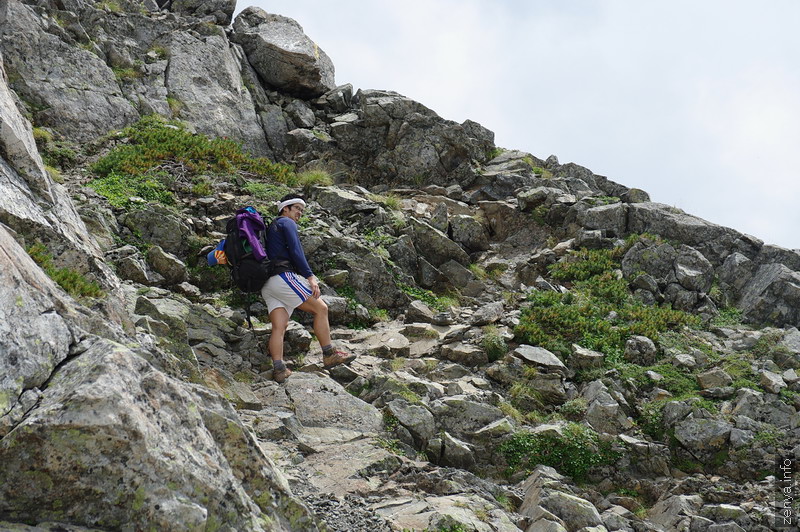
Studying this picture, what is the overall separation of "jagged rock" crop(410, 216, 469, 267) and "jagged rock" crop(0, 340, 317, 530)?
12868 mm

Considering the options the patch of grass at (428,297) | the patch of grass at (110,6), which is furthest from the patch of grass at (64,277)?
the patch of grass at (110,6)

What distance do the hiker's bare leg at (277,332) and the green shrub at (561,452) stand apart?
12.7ft

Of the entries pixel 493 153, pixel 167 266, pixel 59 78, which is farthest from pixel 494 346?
pixel 59 78

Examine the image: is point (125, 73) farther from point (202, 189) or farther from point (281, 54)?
point (202, 189)

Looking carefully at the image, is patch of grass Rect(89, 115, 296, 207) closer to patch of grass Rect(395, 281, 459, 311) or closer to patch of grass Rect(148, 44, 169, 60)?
patch of grass Rect(148, 44, 169, 60)

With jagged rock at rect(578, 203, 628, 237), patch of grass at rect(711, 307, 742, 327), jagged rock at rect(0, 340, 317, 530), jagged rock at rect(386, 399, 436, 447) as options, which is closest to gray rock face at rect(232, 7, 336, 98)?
jagged rock at rect(578, 203, 628, 237)

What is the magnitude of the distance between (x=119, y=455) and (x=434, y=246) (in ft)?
45.6

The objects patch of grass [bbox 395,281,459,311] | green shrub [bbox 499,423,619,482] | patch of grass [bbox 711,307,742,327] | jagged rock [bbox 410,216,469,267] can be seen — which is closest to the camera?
green shrub [bbox 499,423,619,482]

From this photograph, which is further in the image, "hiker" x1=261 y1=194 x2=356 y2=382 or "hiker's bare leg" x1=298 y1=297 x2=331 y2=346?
"hiker's bare leg" x1=298 y1=297 x2=331 y2=346

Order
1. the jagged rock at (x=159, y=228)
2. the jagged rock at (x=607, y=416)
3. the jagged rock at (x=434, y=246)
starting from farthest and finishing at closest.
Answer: the jagged rock at (x=434, y=246)
the jagged rock at (x=159, y=228)
the jagged rock at (x=607, y=416)

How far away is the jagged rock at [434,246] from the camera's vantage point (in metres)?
17.4

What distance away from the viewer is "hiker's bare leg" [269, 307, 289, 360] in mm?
10203

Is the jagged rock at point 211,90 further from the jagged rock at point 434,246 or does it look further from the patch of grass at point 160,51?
the jagged rock at point 434,246

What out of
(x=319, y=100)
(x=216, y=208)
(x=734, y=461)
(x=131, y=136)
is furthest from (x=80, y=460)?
(x=319, y=100)
